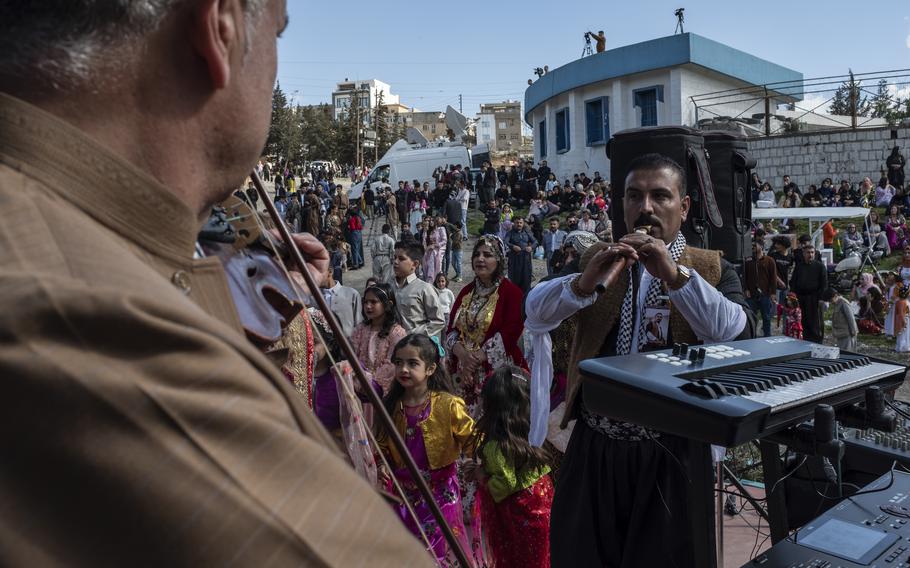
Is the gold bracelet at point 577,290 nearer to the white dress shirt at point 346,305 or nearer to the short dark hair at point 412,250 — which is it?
the white dress shirt at point 346,305

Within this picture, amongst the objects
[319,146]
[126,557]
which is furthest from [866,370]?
[319,146]

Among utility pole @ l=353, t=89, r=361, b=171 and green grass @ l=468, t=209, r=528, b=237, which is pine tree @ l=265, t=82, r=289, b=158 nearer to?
utility pole @ l=353, t=89, r=361, b=171

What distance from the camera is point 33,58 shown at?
774mm

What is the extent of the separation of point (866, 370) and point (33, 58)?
2373 mm

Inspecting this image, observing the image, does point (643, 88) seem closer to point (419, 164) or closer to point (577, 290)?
point (419, 164)

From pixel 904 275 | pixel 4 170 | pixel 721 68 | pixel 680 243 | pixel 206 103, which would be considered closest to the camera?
pixel 4 170

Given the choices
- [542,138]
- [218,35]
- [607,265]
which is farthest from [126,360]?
[542,138]

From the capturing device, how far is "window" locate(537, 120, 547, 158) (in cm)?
3376

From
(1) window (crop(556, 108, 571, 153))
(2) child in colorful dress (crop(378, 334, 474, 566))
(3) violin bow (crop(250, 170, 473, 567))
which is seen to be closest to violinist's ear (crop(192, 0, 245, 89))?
(3) violin bow (crop(250, 170, 473, 567))

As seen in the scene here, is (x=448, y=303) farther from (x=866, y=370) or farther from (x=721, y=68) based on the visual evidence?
(x=721, y=68)

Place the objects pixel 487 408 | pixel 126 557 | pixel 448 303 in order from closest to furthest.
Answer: pixel 126 557 → pixel 487 408 → pixel 448 303

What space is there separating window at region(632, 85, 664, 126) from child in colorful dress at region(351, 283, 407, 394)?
23.6 meters

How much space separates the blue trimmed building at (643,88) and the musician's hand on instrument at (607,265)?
951 inches

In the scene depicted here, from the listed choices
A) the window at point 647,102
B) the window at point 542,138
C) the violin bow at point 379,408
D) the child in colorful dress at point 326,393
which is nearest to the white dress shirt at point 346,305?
the child in colorful dress at point 326,393
